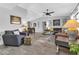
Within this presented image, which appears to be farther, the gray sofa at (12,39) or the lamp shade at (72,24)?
the gray sofa at (12,39)

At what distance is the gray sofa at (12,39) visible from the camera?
3.34 metres

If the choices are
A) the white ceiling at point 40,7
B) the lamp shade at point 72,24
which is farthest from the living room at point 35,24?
the lamp shade at point 72,24

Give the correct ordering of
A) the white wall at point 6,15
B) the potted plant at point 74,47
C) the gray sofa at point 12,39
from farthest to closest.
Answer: the gray sofa at point 12,39 < the white wall at point 6,15 < the potted plant at point 74,47

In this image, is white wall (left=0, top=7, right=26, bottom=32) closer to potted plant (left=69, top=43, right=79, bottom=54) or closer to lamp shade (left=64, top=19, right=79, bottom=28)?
lamp shade (left=64, top=19, right=79, bottom=28)

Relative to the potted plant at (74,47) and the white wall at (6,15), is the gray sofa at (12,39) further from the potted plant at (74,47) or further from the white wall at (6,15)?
the potted plant at (74,47)

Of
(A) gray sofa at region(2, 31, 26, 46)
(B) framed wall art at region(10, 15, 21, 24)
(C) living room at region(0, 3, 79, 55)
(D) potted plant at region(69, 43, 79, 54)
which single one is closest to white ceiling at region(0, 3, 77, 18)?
(C) living room at region(0, 3, 79, 55)

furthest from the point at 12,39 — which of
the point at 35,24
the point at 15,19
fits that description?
the point at 35,24

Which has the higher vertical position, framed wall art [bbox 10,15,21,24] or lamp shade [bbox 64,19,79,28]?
framed wall art [bbox 10,15,21,24]

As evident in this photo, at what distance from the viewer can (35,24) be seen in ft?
10.9

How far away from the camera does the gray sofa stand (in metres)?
3.34

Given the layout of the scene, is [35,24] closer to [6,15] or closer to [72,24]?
[6,15]

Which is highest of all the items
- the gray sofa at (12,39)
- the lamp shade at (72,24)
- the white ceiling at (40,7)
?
the white ceiling at (40,7)

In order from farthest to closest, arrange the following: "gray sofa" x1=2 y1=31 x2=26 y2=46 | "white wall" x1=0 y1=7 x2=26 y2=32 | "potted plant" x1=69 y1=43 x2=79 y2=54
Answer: "gray sofa" x1=2 y1=31 x2=26 y2=46 < "white wall" x1=0 y1=7 x2=26 y2=32 < "potted plant" x1=69 y1=43 x2=79 y2=54
